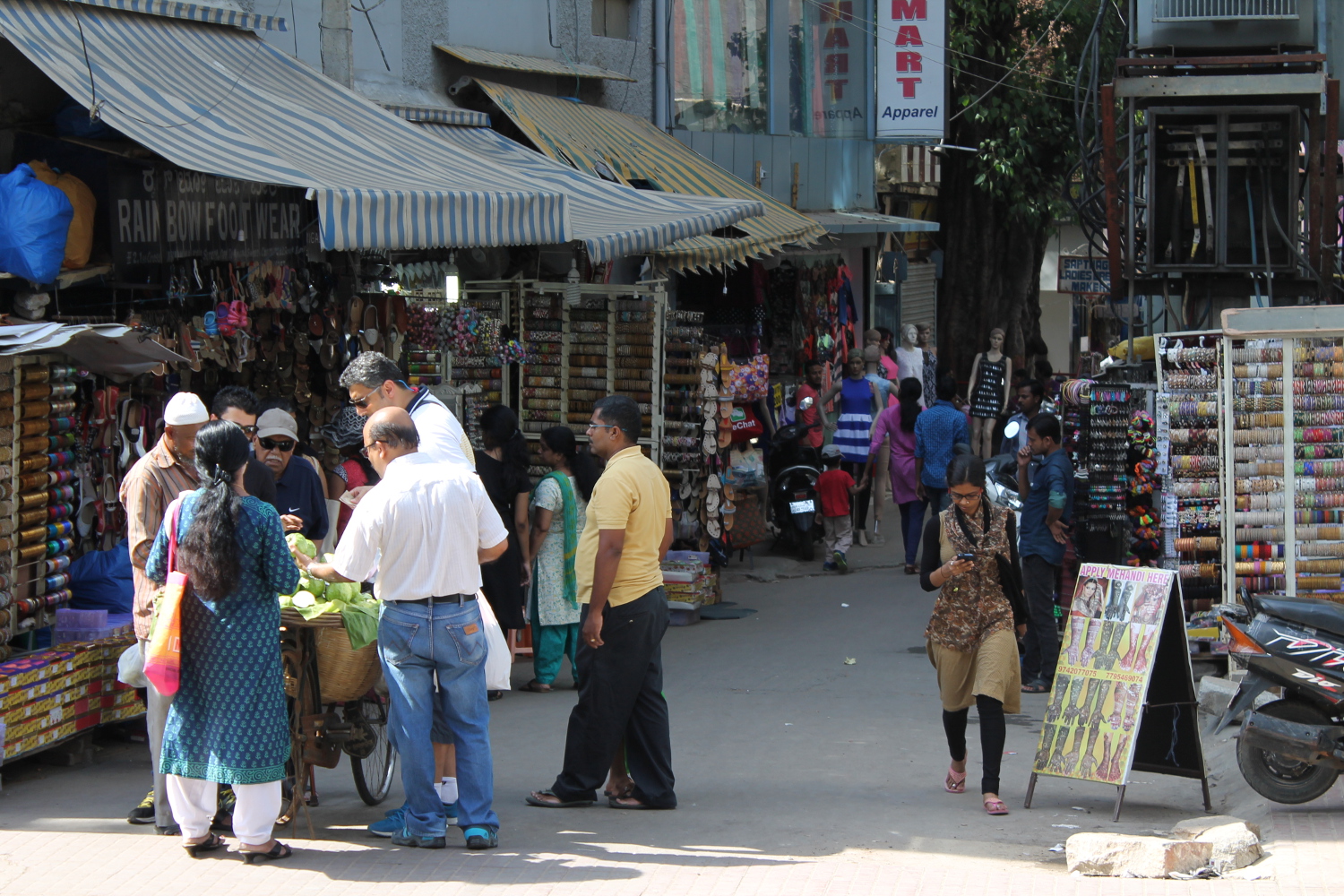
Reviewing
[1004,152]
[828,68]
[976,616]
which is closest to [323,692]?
[976,616]

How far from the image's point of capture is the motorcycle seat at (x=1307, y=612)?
21.2 ft

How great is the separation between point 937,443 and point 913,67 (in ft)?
19.2

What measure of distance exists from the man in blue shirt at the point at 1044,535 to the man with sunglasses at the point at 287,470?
4.34 meters

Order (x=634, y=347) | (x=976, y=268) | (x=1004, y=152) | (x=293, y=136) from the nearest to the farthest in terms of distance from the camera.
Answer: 1. (x=293, y=136)
2. (x=634, y=347)
3. (x=1004, y=152)
4. (x=976, y=268)

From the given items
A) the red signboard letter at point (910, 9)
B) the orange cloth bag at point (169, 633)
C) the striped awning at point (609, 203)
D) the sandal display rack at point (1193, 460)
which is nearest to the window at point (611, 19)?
the striped awning at point (609, 203)

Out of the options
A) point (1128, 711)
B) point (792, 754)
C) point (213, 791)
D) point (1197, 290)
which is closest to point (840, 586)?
point (1197, 290)

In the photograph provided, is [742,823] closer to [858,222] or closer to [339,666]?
[339,666]

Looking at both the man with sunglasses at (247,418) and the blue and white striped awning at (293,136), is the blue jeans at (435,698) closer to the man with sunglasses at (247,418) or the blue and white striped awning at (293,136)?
the man with sunglasses at (247,418)

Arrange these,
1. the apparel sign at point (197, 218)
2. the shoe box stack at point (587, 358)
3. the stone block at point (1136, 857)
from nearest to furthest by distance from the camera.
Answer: the stone block at point (1136, 857) < the apparel sign at point (197, 218) < the shoe box stack at point (587, 358)

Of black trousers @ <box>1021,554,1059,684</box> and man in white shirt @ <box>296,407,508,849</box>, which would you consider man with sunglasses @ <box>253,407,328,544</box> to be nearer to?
man in white shirt @ <box>296,407,508,849</box>

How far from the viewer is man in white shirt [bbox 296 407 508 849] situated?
5379 mm

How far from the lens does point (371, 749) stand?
599cm

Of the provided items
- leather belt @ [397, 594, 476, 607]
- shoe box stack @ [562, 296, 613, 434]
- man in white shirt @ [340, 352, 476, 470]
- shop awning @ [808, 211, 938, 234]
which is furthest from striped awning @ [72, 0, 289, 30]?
shop awning @ [808, 211, 938, 234]

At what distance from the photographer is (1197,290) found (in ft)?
34.7
